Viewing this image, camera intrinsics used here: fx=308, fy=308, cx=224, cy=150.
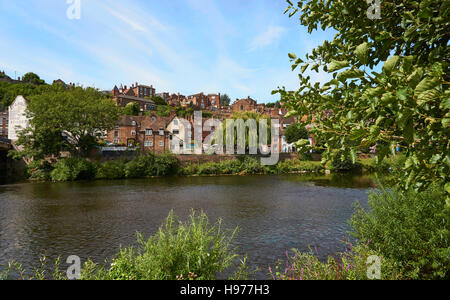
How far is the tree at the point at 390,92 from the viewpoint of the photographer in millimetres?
2807

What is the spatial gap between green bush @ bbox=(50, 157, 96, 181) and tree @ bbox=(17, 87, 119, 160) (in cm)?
345

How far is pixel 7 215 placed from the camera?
71.1 ft

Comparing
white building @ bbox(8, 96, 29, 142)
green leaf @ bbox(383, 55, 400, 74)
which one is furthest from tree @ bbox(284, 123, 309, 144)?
green leaf @ bbox(383, 55, 400, 74)

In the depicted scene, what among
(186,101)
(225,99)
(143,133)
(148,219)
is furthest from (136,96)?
(148,219)

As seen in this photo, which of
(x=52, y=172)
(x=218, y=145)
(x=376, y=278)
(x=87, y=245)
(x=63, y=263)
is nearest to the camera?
(x=376, y=278)

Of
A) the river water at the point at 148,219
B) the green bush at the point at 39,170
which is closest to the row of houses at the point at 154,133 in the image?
the green bush at the point at 39,170

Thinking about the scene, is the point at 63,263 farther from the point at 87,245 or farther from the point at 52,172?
the point at 52,172

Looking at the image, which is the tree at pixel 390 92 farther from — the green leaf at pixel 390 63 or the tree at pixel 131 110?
the tree at pixel 131 110

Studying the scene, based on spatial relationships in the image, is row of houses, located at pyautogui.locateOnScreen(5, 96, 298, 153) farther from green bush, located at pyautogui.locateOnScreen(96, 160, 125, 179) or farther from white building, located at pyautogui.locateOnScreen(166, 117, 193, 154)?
green bush, located at pyautogui.locateOnScreen(96, 160, 125, 179)

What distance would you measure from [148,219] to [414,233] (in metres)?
15.8

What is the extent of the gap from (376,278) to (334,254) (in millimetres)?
6135

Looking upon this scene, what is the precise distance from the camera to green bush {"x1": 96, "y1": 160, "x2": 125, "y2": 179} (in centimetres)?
4840

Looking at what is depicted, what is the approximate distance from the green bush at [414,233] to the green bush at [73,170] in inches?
1762
